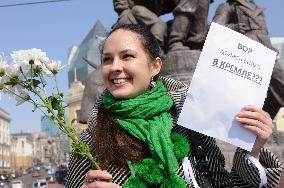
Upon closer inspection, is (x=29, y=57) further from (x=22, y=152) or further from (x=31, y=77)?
(x=22, y=152)

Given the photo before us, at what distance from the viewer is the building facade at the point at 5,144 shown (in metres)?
85.9

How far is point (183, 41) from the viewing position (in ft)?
24.6

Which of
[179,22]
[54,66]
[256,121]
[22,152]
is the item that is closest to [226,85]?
[256,121]

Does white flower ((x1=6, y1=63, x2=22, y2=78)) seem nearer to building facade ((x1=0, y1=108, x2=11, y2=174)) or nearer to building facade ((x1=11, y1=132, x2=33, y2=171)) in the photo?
building facade ((x1=0, y1=108, x2=11, y2=174))

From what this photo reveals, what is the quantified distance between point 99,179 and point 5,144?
9432 centimetres

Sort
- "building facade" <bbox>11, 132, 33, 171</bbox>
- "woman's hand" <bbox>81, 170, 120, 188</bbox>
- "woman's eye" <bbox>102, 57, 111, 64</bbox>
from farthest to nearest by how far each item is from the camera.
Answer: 1. "building facade" <bbox>11, 132, 33, 171</bbox>
2. "woman's eye" <bbox>102, 57, 111, 64</bbox>
3. "woman's hand" <bbox>81, 170, 120, 188</bbox>

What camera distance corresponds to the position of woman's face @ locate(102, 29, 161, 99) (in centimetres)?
184

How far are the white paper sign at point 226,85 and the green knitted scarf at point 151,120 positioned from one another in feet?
0.26

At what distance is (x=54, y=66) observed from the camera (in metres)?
1.80

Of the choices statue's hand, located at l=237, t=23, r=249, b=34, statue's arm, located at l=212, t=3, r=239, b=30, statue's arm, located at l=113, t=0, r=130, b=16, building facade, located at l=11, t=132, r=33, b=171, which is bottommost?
building facade, located at l=11, t=132, r=33, b=171

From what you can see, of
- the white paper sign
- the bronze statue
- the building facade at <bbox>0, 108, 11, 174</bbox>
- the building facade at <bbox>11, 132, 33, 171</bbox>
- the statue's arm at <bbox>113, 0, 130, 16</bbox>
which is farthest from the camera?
the building facade at <bbox>11, 132, 33, 171</bbox>

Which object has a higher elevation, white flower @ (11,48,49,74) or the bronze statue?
the bronze statue

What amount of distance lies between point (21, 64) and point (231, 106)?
0.71 m

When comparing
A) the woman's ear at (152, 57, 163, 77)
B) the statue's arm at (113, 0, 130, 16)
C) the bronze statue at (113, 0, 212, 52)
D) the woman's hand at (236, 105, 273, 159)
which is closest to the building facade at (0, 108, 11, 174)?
the statue's arm at (113, 0, 130, 16)
